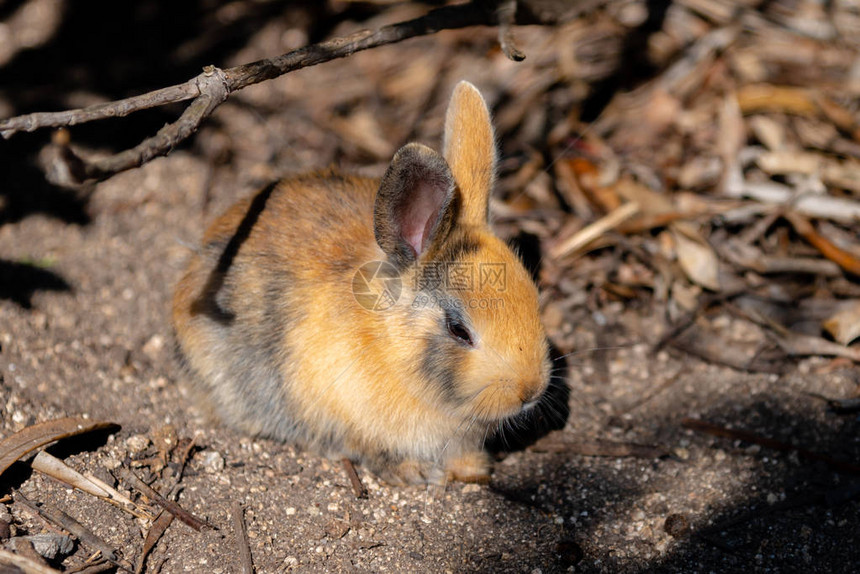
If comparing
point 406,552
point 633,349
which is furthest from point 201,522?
point 633,349

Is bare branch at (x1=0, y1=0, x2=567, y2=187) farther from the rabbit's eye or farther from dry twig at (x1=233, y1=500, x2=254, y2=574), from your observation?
dry twig at (x1=233, y1=500, x2=254, y2=574)

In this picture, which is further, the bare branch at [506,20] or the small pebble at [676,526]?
the bare branch at [506,20]

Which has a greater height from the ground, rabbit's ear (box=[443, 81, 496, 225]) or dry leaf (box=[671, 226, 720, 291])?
rabbit's ear (box=[443, 81, 496, 225])

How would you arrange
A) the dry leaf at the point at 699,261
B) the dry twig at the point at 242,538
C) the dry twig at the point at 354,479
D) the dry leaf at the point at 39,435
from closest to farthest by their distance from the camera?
the dry twig at the point at 242,538 → the dry leaf at the point at 39,435 → the dry twig at the point at 354,479 → the dry leaf at the point at 699,261

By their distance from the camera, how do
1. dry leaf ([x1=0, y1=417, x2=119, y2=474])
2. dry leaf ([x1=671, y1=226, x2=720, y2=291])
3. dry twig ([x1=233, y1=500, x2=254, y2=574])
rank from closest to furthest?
dry twig ([x1=233, y1=500, x2=254, y2=574])
dry leaf ([x1=0, y1=417, x2=119, y2=474])
dry leaf ([x1=671, y1=226, x2=720, y2=291])

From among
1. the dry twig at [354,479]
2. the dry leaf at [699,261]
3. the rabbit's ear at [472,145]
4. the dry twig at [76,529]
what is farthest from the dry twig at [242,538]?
the dry leaf at [699,261]

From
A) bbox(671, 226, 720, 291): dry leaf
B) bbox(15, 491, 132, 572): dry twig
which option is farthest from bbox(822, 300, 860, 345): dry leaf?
bbox(15, 491, 132, 572): dry twig

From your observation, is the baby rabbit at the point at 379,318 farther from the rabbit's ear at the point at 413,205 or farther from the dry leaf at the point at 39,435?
the dry leaf at the point at 39,435

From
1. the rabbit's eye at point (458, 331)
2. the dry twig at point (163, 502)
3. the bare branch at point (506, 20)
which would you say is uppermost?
the bare branch at point (506, 20)
